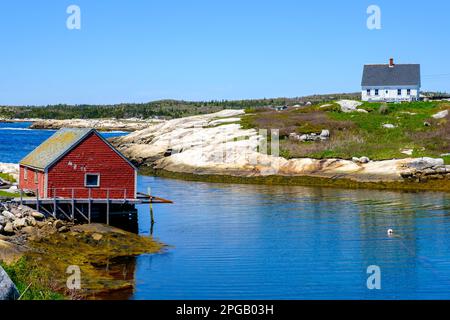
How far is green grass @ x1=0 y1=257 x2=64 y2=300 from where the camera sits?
958 inches

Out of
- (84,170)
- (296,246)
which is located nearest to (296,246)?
(296,246)

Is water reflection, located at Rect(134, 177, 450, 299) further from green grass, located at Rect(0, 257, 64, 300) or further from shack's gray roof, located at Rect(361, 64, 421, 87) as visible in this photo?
shack's gray roof, located at Rect(361, 64, 421, 87)

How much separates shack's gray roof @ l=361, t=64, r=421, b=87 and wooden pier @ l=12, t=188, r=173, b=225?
68.7 meters

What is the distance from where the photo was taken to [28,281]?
2683 cm

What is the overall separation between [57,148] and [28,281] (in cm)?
1897

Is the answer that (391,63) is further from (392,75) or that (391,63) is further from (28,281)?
(28,281)

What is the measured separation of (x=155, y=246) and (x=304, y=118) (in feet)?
175

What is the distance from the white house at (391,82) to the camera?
10644cm

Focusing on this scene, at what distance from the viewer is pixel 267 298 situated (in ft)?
98.0

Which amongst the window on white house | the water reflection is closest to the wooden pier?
the window on white house

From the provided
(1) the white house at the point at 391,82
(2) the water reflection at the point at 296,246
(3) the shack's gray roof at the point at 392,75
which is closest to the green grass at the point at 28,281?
(2) the water reflection at the point at 296,246

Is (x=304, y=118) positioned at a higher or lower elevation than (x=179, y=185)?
higher

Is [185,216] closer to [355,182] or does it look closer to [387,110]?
[355,182]
